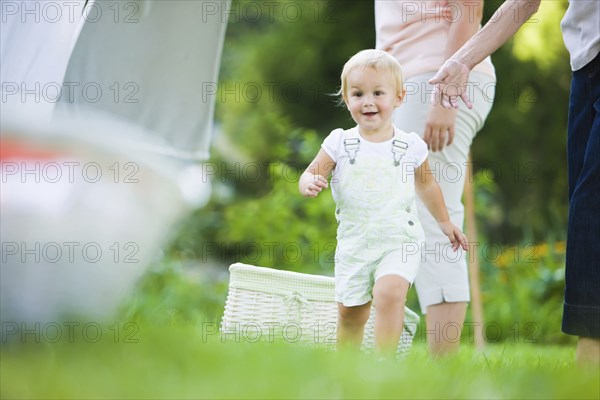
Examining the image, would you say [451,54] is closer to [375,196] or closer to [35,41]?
[375,196]

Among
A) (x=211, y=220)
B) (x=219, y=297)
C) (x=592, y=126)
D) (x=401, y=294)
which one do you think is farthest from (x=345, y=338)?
(x=211, y=220)

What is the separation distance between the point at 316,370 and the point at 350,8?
6818 millimetres

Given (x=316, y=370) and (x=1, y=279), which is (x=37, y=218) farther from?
(x=316, y=370)

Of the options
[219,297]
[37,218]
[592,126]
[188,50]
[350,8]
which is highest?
[350,8]

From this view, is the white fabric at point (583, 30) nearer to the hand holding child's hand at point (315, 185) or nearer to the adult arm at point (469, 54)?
the adult arm at point (469, 54)

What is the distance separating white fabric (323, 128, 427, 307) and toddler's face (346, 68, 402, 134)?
0.05 meters

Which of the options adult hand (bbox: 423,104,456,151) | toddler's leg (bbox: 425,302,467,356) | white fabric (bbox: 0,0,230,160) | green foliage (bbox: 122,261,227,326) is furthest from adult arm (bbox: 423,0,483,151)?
green foliage (bbox: 122,261,227,326)

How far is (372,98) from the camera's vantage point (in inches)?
93.9

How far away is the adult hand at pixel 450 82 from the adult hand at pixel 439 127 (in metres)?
0.14

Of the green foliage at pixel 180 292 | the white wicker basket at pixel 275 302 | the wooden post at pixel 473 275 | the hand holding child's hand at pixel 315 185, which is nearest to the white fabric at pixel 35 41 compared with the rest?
the hand holding child's hand at pixel 315 185

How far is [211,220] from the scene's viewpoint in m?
7.72

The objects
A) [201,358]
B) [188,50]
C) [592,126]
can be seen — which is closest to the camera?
[201,358]

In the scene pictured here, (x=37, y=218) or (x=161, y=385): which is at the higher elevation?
(x=37, y=218)

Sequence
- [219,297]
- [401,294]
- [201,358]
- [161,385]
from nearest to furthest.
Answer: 1. [161,385]
2. [201,358]
3. [401,294]
4. [219,297]
